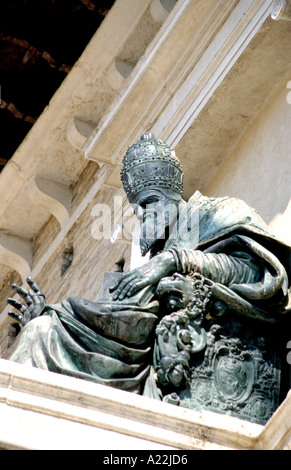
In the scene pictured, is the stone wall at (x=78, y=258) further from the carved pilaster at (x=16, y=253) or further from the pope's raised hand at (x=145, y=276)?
the pope's raised hand at (x=145, y=276)

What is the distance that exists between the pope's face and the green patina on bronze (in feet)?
0.59

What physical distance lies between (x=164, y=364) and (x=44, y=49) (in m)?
4.57

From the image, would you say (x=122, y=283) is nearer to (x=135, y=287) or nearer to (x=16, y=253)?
(x=135, y=287)

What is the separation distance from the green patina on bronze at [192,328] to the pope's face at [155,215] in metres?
0.18

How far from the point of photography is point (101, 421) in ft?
15.1

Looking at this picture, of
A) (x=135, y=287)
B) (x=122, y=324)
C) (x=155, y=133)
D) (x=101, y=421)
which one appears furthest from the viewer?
(x=155, y=133)

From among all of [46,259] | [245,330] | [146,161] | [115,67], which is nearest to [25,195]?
[46,259]

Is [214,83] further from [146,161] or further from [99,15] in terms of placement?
[99,15]

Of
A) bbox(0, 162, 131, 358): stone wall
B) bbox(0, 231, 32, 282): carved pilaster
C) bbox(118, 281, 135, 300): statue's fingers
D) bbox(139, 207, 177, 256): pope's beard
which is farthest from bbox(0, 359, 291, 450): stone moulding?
bbox(0, 231, 32, 282): carved pilaster

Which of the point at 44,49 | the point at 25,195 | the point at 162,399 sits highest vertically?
the point at 162,399

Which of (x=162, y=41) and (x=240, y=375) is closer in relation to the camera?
(x=240, y=375)

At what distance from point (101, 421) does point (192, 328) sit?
684mm

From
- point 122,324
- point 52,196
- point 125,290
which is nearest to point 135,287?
point 125,290

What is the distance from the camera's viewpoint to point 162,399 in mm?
5031
